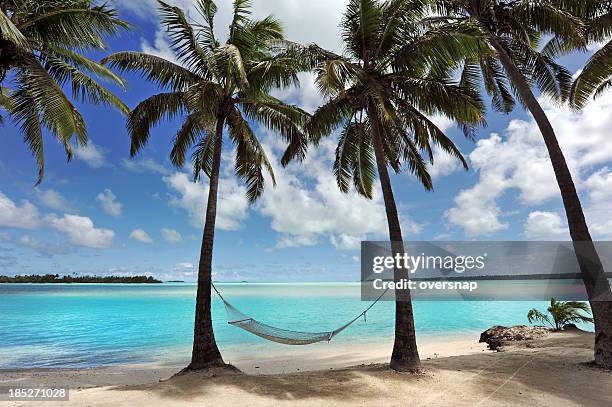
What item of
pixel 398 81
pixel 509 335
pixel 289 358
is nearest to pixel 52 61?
pixel 398 81

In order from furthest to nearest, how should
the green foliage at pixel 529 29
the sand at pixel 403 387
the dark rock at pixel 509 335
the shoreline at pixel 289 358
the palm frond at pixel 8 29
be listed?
the dark rock at pixel 509 335 → the shoreline at pixel 289 358 → the green foliage at pixel 529 29 → the sand at pixel 403 387 → the palm frond at pixel 8 29

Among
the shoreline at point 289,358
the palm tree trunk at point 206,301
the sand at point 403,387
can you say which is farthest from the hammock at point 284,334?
the shoreline at point 289,358

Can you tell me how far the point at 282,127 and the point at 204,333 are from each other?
403 centimetres

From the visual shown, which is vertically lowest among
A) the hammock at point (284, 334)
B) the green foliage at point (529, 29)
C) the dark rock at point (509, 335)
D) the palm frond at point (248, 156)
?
the dark rock at point (509, 335)

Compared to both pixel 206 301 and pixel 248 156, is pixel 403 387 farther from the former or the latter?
pixel 248 156

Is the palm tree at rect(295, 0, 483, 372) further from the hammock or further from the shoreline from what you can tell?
the shoreline

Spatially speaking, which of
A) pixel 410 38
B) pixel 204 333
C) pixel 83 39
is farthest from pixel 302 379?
pixel 83 39

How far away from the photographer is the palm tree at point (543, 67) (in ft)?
19.4

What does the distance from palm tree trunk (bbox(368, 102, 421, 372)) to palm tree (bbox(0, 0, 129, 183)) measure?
4.75 meters

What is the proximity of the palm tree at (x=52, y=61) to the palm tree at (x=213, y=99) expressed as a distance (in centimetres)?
48

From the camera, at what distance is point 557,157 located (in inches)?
253

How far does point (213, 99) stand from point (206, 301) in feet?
10.9

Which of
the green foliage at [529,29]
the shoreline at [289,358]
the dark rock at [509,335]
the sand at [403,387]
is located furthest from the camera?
the dark rock at [509,335]

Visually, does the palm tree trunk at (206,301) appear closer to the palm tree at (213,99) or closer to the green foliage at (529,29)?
the palm tree at (213,99)
